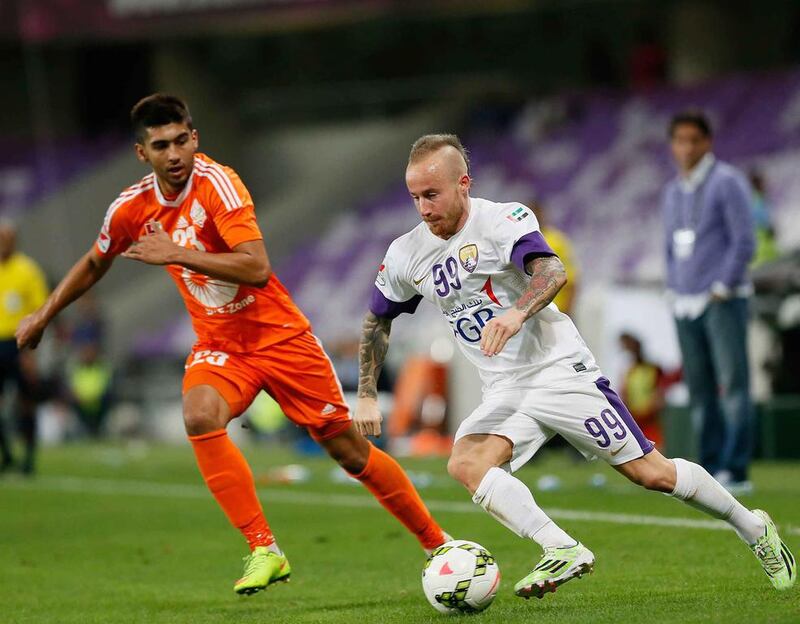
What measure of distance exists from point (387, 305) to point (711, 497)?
1433 mm

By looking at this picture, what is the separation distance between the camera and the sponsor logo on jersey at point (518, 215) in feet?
18.0

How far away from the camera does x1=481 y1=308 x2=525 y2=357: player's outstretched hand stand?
507 centimetres

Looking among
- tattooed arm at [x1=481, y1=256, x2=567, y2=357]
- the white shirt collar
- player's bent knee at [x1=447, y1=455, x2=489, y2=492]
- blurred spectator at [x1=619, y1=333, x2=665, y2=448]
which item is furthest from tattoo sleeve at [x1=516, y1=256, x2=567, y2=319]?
blurred spectator at [x1=619, y1=333, x2=665, y2=448]

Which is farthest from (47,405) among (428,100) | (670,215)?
(670,215)

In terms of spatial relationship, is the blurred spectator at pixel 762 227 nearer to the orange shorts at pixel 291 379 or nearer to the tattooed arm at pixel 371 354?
the orange shorts at pixel 291 379

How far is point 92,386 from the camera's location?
22375 mm

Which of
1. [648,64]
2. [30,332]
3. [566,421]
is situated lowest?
[566,421]

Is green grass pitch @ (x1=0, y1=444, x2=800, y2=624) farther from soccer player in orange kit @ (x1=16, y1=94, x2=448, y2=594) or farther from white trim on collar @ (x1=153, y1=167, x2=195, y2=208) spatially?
white trim on collar @ (x1=153, y1=167, x2=195, y2=208)

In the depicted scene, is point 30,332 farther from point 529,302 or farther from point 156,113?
point 529,302

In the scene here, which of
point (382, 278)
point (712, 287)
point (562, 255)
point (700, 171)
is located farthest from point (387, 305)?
point (562, 255)

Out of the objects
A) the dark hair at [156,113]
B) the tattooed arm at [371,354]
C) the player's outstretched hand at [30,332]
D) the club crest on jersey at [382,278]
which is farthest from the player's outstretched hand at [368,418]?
the player's outstretched hand at [30,332]

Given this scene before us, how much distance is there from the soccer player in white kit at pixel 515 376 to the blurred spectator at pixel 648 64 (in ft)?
62.1

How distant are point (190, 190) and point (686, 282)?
13.2 ft

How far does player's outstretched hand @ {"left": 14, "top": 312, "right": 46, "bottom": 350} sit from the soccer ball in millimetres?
2344
